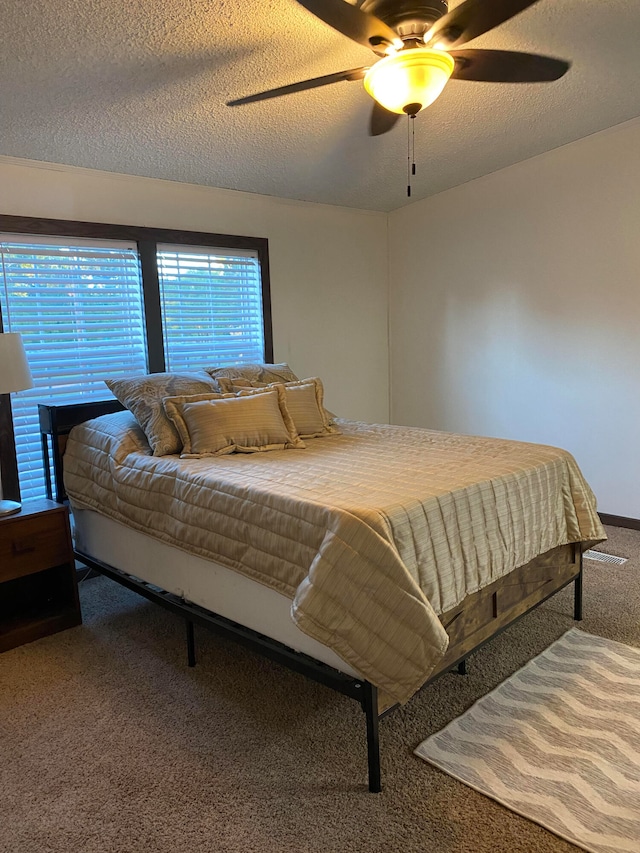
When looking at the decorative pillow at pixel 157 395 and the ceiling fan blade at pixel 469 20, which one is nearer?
the ceiling fan blade at pixel 469 20

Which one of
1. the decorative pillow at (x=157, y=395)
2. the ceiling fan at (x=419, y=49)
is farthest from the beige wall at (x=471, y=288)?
the ceiling fan at (x=419, y=49)

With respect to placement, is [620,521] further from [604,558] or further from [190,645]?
[190,645]

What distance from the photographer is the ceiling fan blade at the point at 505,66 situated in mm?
1979

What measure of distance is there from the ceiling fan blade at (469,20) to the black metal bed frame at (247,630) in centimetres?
197

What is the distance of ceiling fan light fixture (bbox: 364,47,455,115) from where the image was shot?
6.31 feet

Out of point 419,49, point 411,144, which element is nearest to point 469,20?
point 419,49

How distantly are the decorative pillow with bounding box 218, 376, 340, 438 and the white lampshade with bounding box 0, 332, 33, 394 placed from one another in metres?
0.99

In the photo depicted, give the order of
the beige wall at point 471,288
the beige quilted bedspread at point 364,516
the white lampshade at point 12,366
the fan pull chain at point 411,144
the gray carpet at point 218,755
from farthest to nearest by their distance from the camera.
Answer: the beige wall at point 471,288
the fan pull chain at point 411,144
the white lampshade at point 12,366
the beige quilted bedspread at point 364,516
the gray carpet at point 218,755

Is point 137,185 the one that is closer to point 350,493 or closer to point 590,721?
point 350,493

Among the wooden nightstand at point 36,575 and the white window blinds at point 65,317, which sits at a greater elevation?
the white window blinds at point 65,317

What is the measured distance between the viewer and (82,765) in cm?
194

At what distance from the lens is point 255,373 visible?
3.55 meters

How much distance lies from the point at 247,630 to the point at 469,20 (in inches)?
82.4

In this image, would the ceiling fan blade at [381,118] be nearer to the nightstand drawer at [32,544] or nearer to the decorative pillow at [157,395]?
the decorative pillow at [157,395]
